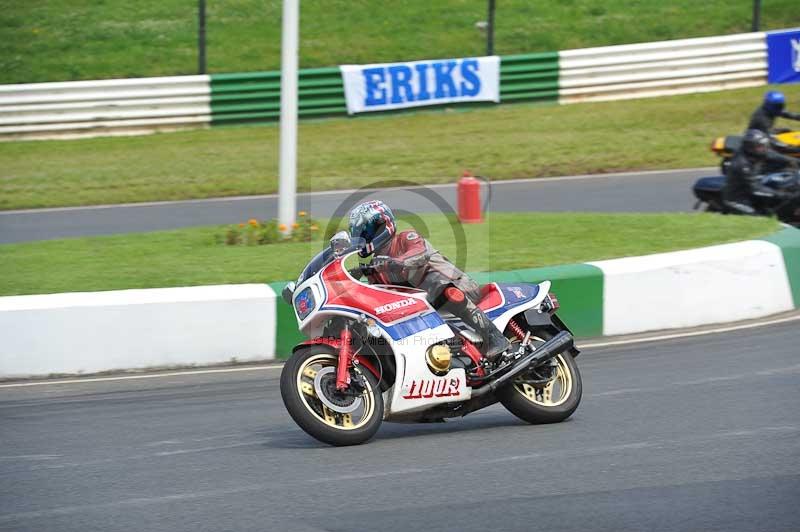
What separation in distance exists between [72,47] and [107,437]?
Result: 20.0 metres

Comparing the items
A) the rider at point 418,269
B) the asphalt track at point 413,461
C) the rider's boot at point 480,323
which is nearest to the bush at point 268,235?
the asphalt track at point 413,461

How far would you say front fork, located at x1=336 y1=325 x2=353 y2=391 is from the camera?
6.57 meters

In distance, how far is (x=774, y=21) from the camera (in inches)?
1164

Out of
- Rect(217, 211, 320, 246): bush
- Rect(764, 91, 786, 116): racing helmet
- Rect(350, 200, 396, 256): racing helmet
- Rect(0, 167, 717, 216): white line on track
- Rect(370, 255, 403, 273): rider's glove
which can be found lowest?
Rect(0, 167, 717, 216): white line on track

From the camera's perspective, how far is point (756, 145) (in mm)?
14102

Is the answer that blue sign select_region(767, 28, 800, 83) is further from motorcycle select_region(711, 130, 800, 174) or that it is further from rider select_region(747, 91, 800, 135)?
rider select_region(747, 91, 800, 135)

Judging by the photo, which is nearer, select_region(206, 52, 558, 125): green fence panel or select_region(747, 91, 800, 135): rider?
select_region(747, 91, 800, 135): rider

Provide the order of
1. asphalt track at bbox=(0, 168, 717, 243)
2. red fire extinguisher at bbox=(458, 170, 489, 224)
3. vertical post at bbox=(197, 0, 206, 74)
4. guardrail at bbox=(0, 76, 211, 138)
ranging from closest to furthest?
red fire extinguisher at bbox=(458, 170, 489, 224)
asphalt track at bbox=(0, 168, 717, 243)
guardrail at bbox=(0, 76, 211, 138)
vertical post at bbox=(197, 0, 206, 74)

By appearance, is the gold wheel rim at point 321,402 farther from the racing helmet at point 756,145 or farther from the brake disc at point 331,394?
the racing helmet at point 756,145

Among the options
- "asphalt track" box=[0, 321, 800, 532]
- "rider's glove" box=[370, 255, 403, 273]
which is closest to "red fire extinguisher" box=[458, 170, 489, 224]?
"asphalt track" box=[0, 321, 800, 532]

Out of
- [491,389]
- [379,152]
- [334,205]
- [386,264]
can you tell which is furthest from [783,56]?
[386,264]

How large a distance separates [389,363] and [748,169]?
8.32m

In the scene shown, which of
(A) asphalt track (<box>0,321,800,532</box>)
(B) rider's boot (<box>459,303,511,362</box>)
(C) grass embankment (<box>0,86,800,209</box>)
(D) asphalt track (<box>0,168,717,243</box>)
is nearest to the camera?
(A) asphalt track (<box>0,321,800,532</box>)

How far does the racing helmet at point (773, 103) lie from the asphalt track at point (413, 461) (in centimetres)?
687
